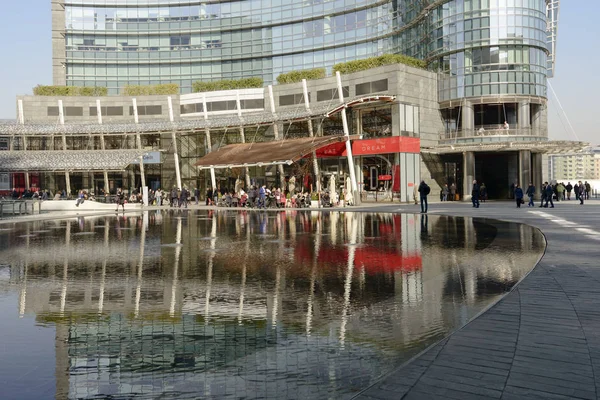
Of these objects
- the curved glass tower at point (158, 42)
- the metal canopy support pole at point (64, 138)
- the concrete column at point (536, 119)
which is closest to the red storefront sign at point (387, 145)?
the concrete column at point (536, 119)

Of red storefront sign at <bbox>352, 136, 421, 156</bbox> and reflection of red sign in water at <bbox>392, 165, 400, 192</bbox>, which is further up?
red storefront sign at <bbox>352, 136, 421, 156</bbox>

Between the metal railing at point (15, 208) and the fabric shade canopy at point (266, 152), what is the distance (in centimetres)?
1665

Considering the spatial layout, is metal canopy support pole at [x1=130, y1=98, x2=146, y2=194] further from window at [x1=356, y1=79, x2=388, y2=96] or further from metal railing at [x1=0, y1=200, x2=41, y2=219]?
window at [x1=356, y1=79, x2=388, y2=96]

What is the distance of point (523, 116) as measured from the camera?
52562 millimetres

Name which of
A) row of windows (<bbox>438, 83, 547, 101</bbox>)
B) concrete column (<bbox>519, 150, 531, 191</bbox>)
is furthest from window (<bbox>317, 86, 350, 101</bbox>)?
concrete column (<bbox>519, 150, 531, 191</bbox>)

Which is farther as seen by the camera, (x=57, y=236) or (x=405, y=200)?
(x=405, y=200)

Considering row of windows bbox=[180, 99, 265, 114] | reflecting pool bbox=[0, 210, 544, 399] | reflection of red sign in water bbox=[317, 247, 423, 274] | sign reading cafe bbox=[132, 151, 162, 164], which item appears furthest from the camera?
sign reading cafe bbox=[132, 151, 162, 164]

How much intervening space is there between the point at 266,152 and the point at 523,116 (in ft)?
78.2

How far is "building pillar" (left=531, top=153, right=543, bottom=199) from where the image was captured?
180 ft

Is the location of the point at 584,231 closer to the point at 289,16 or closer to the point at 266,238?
the point at 266,238

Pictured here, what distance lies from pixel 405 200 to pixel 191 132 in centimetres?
2591

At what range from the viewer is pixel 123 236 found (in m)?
20.3

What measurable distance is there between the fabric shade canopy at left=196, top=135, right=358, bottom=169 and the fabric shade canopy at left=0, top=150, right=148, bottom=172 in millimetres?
11605

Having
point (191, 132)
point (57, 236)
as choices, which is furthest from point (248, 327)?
point (191, 132)
